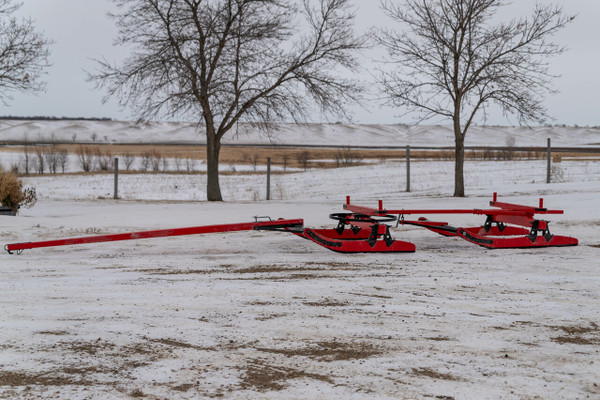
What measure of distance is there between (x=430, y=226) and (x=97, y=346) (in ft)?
21.0

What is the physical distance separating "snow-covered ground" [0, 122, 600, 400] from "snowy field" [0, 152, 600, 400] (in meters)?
0.02

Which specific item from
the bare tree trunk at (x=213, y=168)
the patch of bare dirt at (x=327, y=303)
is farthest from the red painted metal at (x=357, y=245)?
the bare tree trunk at (x=213, y=168)

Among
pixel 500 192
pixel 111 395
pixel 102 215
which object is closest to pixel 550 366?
pixel 111 395

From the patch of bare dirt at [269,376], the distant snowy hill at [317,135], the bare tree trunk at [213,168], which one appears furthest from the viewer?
the distant snowy hill at [317,135]

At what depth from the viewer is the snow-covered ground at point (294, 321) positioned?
403 centimetres

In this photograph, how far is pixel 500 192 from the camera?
21734 mm

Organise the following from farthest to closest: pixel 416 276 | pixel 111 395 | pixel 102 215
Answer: pixel 102 215
pixel 416 276
pixel 111 395

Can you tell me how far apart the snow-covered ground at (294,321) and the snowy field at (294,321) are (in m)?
0.02

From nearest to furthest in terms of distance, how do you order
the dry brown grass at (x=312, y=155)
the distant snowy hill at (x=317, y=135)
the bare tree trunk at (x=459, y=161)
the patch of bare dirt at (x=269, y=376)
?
1. the patch of bare dirt at (x=269, y=376)
2. the bare tree trunk at (x=459, y=161)
3. the dry brown grass at (x=312, y=155)
4. the distant snowy hill at (x=317, y=135)

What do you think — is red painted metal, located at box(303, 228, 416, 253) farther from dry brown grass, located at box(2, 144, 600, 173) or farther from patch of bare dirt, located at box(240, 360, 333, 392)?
dry brown grass, located at box(2, 144, 600, 173)

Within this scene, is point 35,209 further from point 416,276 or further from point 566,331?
point 566,331

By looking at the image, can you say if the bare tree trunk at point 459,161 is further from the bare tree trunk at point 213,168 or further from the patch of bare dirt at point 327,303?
the patch of bare dirt at point 327,303

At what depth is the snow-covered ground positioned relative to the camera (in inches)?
159

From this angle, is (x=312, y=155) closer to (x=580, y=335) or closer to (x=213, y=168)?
(x=213, y=168)
